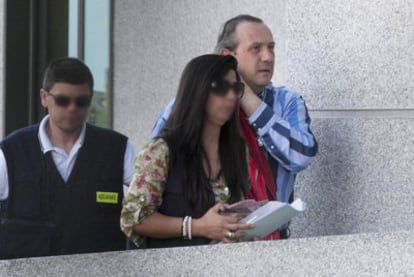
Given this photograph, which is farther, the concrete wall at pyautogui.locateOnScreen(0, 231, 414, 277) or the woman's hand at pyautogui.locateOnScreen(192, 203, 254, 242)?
the woman's hand at pyautogui.locateOnScreen(192, 203, 254, 242)

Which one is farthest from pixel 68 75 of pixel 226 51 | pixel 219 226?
pixel 219 226

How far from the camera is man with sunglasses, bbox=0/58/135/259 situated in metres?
4.34

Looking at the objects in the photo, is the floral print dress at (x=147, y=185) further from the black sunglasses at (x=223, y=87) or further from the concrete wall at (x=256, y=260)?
the concrete wall at (x=256, y=260)

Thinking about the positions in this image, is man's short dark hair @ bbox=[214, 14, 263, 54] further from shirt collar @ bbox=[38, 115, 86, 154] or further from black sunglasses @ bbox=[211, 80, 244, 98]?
shirt collar @ bbox=[38, 115, 86, 154]

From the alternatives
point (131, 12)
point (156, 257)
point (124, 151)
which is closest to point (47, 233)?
point (124, 151)

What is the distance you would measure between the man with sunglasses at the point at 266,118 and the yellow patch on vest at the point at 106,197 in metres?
0.39

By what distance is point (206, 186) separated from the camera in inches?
153

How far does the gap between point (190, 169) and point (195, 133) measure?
0.14 m

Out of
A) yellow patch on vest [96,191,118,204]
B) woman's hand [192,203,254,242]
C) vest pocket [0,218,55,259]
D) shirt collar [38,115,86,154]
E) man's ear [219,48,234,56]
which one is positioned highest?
man's ear [219,48,234,56]

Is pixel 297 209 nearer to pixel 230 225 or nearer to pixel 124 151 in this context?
pixel 230 225

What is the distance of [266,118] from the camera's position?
4270 mm

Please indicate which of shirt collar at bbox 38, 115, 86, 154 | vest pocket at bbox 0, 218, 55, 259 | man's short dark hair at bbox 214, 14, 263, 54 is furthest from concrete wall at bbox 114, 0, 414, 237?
vest pocket at bbox 0, 218, 55, 259

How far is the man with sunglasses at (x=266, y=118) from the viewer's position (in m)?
A: 4.26

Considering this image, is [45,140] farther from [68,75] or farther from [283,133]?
[283,133]
